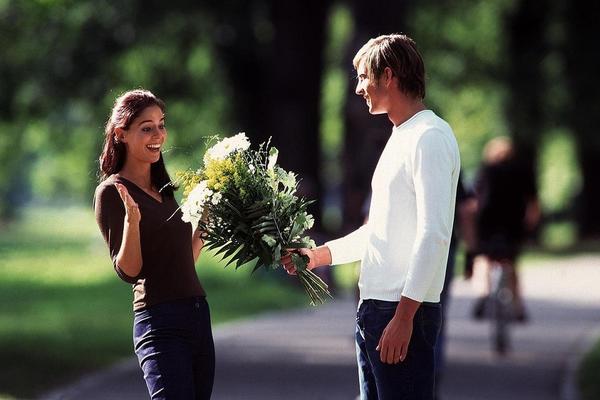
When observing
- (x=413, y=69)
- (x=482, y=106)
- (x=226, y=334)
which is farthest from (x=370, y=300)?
(x=482, y=106)

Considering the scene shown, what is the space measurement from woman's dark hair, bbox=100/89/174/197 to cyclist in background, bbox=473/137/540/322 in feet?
29.4

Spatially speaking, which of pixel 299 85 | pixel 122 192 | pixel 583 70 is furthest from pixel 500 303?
pixel 583 70

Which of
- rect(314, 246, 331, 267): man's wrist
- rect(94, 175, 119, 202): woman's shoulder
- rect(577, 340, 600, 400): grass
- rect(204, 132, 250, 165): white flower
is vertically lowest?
rect(577, 340, 600, 400): grass

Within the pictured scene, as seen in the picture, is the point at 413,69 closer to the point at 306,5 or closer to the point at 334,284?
the point at 334,284

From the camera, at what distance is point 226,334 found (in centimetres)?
1639

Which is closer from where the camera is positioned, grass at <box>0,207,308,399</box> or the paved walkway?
the paved walkway

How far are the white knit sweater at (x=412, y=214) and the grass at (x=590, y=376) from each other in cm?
663

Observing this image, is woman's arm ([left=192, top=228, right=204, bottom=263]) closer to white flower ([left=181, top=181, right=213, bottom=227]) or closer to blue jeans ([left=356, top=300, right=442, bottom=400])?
white flower ([left=181, top=181, right=213, bottom=227])

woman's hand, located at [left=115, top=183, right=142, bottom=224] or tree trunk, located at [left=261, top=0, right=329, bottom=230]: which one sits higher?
tree trunk, located at [left=261, top=0, right=329, bottom=230]

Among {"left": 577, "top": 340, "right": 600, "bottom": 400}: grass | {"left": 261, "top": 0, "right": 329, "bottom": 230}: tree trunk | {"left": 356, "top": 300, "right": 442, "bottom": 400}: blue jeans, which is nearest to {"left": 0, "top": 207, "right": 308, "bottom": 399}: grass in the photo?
{"left": 261, "top": 0, "right": 329, "bottom": 230}: tree trunk

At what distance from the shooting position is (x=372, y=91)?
4.99 meters

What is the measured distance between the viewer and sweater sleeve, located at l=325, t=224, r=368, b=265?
5.38 meters

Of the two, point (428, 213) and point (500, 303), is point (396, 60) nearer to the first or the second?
point (428, 213)

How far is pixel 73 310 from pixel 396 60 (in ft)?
55.6
